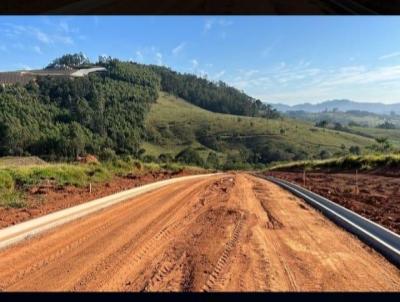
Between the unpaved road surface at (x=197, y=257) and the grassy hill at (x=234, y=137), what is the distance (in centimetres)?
11160

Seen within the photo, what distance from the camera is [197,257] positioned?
31.8ft

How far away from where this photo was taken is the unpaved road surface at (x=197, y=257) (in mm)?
7746

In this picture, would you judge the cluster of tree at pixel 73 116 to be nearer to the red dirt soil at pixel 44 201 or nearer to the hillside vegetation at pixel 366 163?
the hillside vegetation at pixel 366 163

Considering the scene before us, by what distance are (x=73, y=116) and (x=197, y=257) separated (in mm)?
106566

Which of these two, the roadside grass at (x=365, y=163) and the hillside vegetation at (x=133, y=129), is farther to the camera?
the hillside vegetation at (x=133, y=129)

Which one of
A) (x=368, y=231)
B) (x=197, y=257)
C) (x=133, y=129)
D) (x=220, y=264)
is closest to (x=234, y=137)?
(x=133, y=129)

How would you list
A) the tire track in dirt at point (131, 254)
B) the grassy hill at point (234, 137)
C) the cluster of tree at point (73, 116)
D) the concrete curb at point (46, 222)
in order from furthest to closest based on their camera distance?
1. the grassy hill at point (234, 137)
2. the cluster of tree at point (73, 116)
3. the concrete curb at point (46, 222)
4. the tire track in dirt at point (131, 254)

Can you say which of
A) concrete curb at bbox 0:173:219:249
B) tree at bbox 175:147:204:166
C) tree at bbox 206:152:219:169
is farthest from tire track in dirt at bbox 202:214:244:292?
tree at bbox 175:147:204:166

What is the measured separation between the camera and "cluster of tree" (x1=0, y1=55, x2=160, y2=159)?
286 ft

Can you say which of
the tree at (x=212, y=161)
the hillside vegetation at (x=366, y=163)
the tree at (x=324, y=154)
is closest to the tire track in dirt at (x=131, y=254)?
the hillside vegetation at (x=366, y=163)

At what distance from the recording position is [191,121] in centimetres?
16300

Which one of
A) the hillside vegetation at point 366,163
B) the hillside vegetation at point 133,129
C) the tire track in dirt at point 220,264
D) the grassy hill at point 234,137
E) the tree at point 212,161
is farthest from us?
the grassy hill at point 234,137
